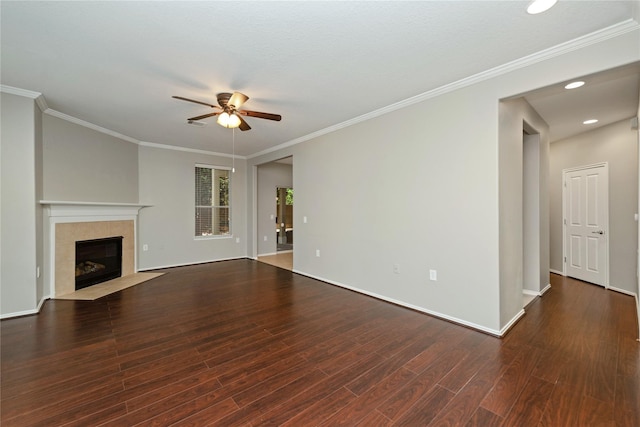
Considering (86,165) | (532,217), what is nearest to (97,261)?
(86,165)

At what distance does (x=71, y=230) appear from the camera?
167 inches

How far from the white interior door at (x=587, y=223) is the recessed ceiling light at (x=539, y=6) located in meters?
3.98

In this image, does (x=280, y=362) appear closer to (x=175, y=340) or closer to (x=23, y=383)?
(x=175, y=340)

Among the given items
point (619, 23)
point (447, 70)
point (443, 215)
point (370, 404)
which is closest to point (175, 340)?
point (370, 404)

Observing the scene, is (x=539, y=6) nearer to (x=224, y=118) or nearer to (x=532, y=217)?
(x=224, y=118)

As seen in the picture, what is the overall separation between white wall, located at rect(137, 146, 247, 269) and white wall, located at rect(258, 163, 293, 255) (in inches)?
37.8

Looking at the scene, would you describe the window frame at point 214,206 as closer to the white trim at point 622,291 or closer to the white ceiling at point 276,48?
the white ceiling at point 276,48

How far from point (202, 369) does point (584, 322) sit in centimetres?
401

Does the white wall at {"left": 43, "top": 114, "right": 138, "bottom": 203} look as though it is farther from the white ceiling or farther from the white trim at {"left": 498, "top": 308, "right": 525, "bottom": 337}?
the white trim at {"left": 498, "top": 308, "right": 525, "bottom": 337}

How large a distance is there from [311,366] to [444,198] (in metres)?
2.25

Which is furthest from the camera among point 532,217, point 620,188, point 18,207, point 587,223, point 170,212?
point 170,212

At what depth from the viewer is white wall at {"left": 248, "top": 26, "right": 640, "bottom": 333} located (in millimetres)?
2703

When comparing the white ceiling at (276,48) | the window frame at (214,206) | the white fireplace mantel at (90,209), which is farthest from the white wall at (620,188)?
the white fireplace mantel at (90,209)

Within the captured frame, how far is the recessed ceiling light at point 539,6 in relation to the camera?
1.80 metres
